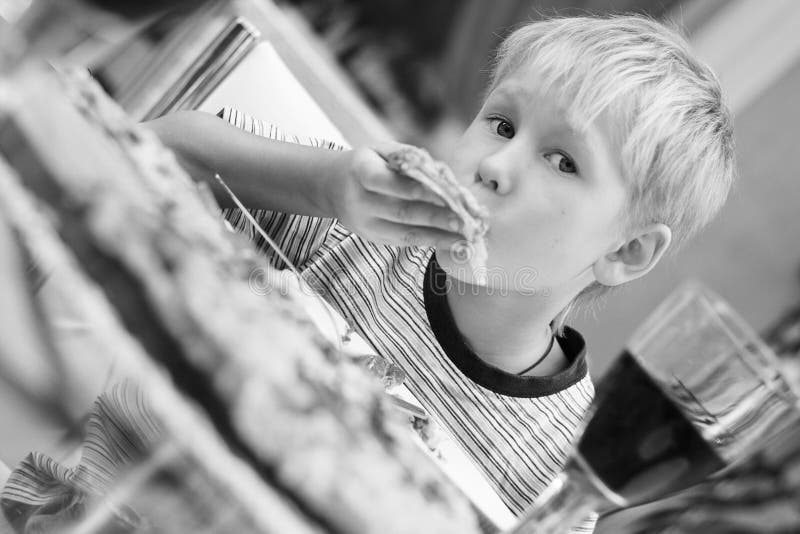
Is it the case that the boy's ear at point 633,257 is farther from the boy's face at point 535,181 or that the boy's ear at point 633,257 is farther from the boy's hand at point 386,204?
the boy's hand at point 386,204

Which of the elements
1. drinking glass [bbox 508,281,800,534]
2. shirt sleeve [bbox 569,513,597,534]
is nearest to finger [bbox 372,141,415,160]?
drinking glass [bbox 508,281,800,534]

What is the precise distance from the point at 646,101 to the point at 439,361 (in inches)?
12.7

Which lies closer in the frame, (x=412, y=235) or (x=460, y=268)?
(x=412, y=235)

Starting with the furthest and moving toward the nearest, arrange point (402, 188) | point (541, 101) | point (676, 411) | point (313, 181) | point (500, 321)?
point (500, 321) → point (541, 101) → point (313, 181) → point (402, 188) → point (676, 411)

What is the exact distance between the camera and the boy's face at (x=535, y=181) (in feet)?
2.03

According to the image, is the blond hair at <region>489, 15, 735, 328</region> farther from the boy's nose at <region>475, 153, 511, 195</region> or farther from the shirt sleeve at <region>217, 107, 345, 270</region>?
the shirt sleeve at <region>217, 107, 345, 270</region>

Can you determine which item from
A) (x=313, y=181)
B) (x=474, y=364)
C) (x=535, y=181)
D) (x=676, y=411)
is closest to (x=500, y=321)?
(x=474, y=364)

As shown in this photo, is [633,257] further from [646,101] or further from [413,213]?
[413,213]

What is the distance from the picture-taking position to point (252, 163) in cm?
59

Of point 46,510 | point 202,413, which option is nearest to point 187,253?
point 202,413

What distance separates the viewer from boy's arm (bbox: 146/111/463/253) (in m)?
0.46

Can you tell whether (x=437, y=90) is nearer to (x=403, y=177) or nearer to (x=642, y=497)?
(x=403, y=177)

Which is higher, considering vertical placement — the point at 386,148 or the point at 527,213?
the point at 386,148

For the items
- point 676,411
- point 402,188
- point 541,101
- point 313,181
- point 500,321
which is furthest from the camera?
point 500,321
